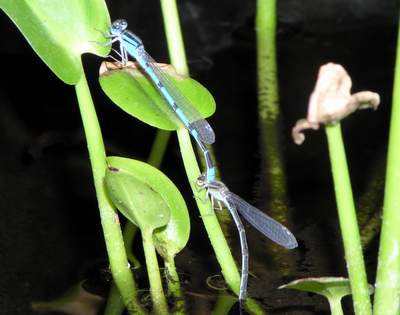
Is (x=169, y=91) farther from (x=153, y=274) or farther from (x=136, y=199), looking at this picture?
(x=153, y=274)

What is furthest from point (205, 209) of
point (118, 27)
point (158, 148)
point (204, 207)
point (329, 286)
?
point (158, 148)

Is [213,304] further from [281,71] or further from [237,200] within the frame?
[281,71]

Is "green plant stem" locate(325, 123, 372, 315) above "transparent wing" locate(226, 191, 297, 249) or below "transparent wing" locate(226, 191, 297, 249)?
below

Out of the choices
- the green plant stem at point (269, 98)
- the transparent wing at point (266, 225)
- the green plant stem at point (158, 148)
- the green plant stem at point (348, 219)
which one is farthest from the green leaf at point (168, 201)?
the green plant stem at point (158, 148)

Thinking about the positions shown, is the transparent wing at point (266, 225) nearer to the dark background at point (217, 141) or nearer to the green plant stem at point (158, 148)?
the dark background at point (217, 141)

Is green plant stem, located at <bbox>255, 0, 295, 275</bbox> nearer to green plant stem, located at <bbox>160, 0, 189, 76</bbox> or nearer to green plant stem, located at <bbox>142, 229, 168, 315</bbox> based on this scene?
green plant stem, located at <bbox>142, 229, 168, 315</bbox>

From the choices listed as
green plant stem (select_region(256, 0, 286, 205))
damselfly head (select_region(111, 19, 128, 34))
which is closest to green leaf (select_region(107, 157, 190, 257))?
damselfly head (select_region(111, 19, 128, 34))
